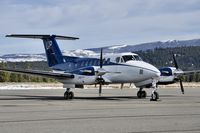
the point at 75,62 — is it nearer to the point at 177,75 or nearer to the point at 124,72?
the point at 124,72

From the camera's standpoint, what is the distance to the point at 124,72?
31.3m

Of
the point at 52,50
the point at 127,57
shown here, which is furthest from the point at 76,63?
the point at 127,57

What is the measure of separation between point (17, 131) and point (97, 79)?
60.5 ft

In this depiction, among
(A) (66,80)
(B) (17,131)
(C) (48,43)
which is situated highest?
(C) (48,43)

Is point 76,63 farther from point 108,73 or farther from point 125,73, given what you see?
point 125,73

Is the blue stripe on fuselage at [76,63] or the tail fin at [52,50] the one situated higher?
the tail fin at [52,50]

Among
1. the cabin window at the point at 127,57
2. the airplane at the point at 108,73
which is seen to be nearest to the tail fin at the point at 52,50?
the airplane at the point at 108,73

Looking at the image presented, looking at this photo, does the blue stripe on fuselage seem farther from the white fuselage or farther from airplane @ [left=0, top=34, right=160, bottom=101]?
the white fuselage

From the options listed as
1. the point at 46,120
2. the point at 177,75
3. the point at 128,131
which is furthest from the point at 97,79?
the point at 128,131

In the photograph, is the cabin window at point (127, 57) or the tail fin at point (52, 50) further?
the tail fin at point (52, 50)

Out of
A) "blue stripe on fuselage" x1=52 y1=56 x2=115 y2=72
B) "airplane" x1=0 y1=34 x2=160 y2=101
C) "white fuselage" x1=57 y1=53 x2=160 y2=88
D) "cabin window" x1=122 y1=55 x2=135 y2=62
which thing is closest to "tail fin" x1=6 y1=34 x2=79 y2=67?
"blue stripe on fuselage" x1=52 y1=56 x2=115 y2=72

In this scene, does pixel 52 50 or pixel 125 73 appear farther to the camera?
pixel 52 50

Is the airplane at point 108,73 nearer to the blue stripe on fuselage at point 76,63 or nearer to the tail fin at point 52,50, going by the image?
the blue stripe on fuselage at point 76,63

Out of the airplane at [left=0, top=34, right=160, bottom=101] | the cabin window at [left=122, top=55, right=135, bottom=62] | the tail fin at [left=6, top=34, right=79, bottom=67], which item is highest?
the tail fin at [left=6, top=34, right=79, bottom=67]
